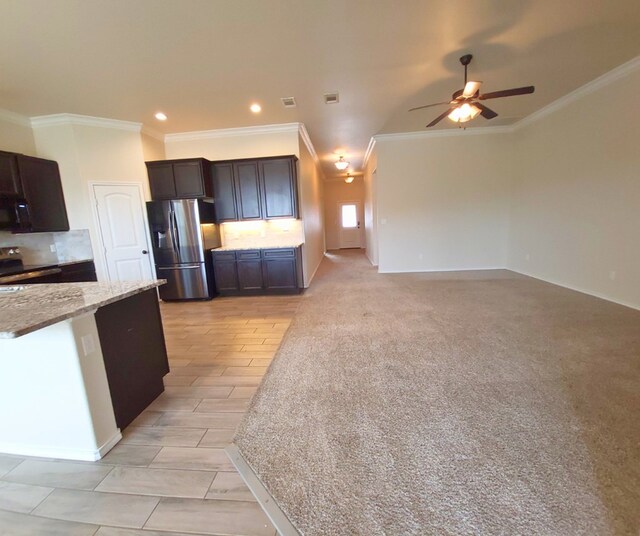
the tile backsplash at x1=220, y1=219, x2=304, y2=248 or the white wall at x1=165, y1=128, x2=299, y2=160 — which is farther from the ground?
the white wall at x1=165, y1=128, x2=299, y2=160

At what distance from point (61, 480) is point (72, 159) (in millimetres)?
4638

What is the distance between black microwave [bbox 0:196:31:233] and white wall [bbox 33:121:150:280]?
0.53 meters

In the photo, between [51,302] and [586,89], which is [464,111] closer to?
[586,89]

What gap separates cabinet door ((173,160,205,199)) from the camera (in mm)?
4781

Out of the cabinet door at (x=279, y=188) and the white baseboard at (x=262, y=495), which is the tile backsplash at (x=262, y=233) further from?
the white baseboard at (x=262, y=495)

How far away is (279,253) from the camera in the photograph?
488 cm

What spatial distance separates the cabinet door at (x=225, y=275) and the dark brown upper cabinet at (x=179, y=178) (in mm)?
1260

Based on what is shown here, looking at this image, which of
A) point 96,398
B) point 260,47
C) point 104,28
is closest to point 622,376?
point 96,398

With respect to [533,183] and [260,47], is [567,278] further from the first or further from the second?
[260,47]

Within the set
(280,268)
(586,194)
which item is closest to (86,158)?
(280,268)

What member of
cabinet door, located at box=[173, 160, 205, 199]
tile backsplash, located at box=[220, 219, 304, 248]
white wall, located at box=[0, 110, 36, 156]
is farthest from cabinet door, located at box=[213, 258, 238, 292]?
white wall, located at box=[0, 110, 36, 156]

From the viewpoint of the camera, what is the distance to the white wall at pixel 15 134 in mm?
3896

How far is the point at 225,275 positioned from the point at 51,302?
3358mm

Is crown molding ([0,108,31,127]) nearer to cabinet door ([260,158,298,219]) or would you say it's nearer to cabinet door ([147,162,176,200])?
cabinet door ([147,162,176,200])
